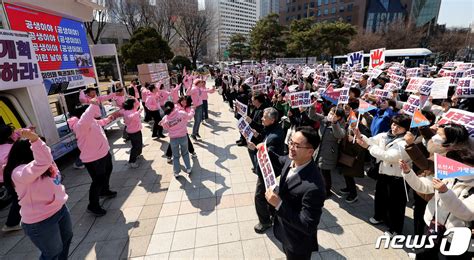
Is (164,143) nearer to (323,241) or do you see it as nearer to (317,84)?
(317,84)

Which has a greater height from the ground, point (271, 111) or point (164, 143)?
point (271, 111)

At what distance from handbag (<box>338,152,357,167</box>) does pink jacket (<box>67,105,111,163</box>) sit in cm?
441

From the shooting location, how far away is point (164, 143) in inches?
327

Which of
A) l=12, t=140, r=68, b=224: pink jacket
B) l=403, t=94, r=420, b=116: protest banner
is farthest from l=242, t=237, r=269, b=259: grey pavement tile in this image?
l=403, t=94, r=420, b=116: protest banner

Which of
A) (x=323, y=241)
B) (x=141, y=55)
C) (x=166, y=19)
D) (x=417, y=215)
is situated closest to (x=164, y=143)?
(x=323, y=241)

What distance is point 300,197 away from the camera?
6.92ft

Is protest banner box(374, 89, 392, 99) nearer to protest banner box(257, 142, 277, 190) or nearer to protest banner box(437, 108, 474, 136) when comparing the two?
protest banner box(437, 108, 474, 136)

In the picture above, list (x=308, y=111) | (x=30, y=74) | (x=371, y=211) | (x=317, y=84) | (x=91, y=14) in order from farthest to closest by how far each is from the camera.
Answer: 1. (x=91, y=14)
2. (x=317, y=84)
3. (x=30, y=74)
4. (x=308, y=111)
5. (x=371, y=211)

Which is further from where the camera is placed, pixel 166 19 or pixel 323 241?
pixel 166 19

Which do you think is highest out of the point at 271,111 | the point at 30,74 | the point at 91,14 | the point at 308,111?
the point at 91,14

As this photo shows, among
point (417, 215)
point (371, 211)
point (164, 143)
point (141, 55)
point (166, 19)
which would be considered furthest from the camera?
point (166, 19)

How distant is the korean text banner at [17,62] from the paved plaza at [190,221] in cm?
253

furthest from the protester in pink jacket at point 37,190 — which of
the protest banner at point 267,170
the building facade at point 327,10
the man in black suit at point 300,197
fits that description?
the building facade at point 327,10

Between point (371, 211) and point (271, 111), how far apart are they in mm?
2685
